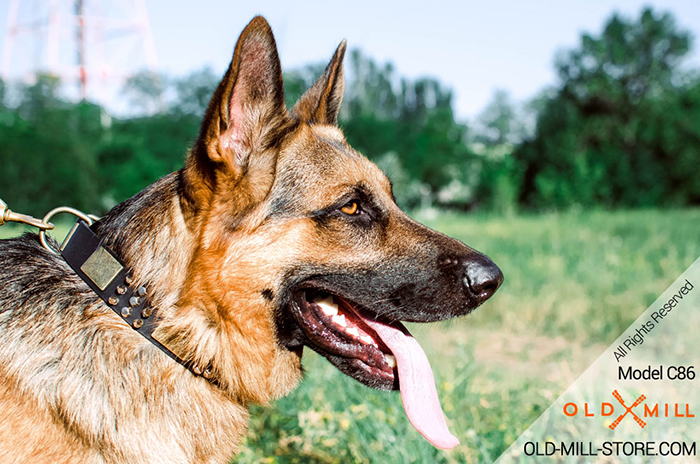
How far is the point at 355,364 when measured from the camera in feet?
8.94

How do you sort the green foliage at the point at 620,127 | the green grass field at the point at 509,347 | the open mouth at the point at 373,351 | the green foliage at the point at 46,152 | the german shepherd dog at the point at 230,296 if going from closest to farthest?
the german shepherd dog at the point at 230,296, the open mouth at the point at 373,351, the green grass field at the point at 509,347, the green foliage at the point at 46,152, the green foliage at the point at 620,127

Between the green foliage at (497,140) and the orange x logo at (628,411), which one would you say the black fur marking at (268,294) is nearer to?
the orange x logo at (628,411)

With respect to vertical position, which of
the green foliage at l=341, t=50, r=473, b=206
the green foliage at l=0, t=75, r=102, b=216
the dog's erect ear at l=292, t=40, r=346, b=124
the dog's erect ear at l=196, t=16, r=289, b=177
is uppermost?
the green foliage at l=341, t=50, r=473, b=206

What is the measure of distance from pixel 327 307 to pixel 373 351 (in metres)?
0.32

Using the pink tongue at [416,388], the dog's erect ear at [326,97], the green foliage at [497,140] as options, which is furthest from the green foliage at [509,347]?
the green foliage at [497,140]

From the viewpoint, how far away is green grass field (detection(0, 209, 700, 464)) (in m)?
3.66

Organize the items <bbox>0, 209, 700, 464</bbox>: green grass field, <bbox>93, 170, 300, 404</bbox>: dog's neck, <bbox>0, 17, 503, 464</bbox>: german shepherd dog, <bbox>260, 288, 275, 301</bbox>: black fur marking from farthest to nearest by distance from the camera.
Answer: <bbox>0, 209, 700, 464</bbox>: green grass field → <bbox>260, 288, 275, 301</bbox>: black fur marking → <bbox>93, 170, 300, 404</bbox>: dog's neck → <bbox>0, 17, 503, 464</bbox>: german shepherd dog

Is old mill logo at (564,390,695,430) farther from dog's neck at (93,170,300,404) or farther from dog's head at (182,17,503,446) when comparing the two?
dog's neck at (93,170,300,404)

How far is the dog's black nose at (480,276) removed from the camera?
2.65m

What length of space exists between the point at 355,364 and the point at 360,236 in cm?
63

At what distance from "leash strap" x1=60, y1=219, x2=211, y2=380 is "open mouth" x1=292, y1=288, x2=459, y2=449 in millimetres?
651

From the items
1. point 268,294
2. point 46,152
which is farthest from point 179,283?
point 46,152
